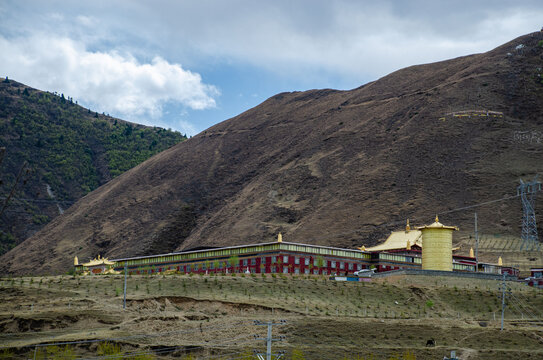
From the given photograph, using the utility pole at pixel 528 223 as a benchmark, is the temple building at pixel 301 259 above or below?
below

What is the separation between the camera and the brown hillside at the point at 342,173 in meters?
127

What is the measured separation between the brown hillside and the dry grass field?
157 feet

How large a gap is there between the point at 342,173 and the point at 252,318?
8648 centimetres

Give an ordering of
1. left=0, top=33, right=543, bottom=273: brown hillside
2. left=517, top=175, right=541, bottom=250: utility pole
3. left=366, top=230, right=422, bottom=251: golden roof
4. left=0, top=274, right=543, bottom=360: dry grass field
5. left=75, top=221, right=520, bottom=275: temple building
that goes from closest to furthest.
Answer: left=0, top=274, right=543, bottom=360: dry grass field
left=75, top=221, right=520, bottom=275: temple building
left=366, top=230, right=422, bottom=251: golden roof
left=517, top=175, right=541, bottom=250: utility pole
left=0, top=33, right=543, bottom=273: brown hillside

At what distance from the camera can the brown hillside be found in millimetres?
126625

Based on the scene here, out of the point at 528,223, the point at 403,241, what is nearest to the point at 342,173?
the point at 528,223

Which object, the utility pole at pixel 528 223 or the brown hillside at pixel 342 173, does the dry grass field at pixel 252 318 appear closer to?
the utility pole at pixel 528 223

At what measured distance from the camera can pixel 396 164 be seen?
13738 centimetres

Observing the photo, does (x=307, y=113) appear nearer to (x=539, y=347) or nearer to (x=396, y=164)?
(x=396, y=164)

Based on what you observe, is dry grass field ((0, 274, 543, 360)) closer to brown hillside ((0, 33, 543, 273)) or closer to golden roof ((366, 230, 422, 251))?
golden roof ((366, 230, 422, 251))

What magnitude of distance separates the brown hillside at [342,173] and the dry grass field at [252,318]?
47803mm

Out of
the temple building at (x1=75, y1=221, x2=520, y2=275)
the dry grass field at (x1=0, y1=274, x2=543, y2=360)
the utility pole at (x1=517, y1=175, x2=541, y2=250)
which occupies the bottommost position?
the dry grass field at (x1=0, y1=274, x2=543, y2=360)

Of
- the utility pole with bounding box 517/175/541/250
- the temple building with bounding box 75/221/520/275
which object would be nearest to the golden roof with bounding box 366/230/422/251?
the temple building with bounding box 75/221/520/275

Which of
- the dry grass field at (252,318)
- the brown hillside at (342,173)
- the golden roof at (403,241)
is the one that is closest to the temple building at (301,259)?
the golden roof at (403,241)
